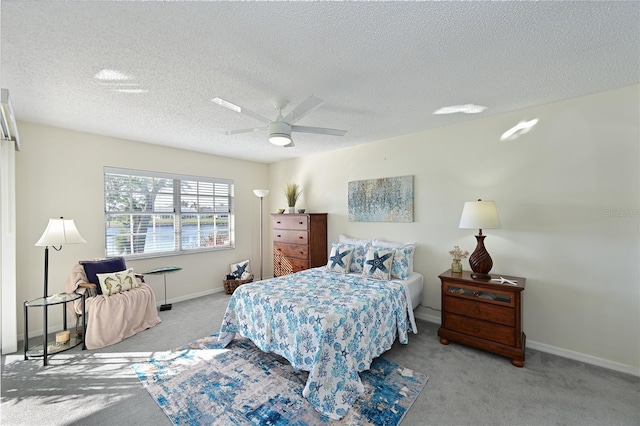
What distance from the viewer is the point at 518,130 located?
2.98m

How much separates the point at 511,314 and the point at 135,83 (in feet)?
13.2

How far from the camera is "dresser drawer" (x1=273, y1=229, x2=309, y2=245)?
4586 mm

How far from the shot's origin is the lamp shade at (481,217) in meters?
2.76

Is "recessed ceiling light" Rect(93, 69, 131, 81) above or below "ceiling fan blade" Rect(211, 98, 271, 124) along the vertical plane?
above

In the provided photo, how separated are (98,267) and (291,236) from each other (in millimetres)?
2700

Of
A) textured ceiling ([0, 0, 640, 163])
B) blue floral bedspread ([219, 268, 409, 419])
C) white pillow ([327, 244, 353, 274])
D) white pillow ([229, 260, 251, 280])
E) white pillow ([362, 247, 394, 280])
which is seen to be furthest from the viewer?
white pillow ([229, 260, 251, 280])

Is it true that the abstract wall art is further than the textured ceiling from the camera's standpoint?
Yes

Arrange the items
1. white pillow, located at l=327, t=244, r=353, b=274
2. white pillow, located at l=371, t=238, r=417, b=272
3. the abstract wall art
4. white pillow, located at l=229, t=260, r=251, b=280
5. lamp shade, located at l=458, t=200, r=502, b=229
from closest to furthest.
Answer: lamp shade, located at l=458, t=200, r=502, b=229 < white pillow, located at l=371, t=238, r=417, b=272 < white pillow, located at l=327, t=244, r=353, b=274 < the abstract wall art < white pillow, located at l=229, t=260, r=251, b=280

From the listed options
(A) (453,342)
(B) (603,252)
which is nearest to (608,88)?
(B) (603,252)

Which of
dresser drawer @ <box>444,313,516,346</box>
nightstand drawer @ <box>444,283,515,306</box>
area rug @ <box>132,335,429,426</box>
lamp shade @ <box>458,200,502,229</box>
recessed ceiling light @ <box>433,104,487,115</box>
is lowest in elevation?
area rug @ <box>132,335,429,426</box>

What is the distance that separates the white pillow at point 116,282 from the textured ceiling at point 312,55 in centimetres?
188

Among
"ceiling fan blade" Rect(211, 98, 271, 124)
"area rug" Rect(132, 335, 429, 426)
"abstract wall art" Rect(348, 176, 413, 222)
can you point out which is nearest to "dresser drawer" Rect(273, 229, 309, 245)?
"abstract wall art" Rect(348, 176, 413, 222)

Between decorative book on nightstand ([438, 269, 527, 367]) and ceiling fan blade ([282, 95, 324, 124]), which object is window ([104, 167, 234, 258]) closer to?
ceiling fan blade ([282, 95, 324, 124])

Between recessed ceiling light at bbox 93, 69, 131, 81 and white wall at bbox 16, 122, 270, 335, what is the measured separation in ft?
6.58
